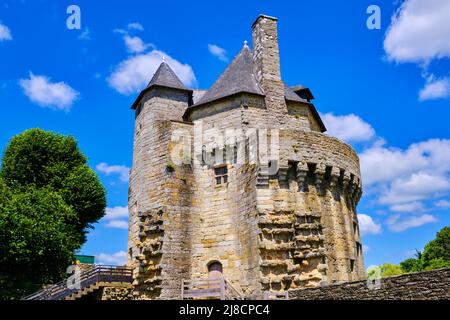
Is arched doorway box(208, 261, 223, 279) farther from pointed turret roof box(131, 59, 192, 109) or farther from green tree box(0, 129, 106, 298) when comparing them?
green tree box(0, 129, 106, 298)

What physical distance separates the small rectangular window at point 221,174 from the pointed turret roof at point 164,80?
5.69 m

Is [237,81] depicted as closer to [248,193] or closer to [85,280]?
[248,193]

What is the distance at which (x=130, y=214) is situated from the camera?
2317 cm

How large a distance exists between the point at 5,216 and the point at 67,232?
3940 mm

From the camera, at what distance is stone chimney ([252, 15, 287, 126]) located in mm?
20312

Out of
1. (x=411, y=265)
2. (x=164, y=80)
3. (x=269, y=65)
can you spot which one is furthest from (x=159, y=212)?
(x=411, y=265)

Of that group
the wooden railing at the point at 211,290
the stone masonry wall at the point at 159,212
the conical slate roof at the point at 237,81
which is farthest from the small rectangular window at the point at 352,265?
the conical slate roof at the point at 237,81

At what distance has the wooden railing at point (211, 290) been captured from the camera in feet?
50.3

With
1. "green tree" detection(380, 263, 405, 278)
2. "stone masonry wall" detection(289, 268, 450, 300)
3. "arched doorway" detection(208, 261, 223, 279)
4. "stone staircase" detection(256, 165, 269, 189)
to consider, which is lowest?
"stone masonry wall" detection(289, 268, 450, 300)

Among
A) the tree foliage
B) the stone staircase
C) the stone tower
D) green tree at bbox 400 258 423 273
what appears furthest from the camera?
green tree at bbox 400 258 423 273

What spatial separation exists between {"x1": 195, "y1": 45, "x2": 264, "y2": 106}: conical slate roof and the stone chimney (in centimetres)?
44

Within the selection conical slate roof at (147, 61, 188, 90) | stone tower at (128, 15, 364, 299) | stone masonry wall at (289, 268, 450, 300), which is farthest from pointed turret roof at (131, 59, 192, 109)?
stone masonry wall at (289, 268, 450, 300)

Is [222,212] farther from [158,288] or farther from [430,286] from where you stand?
[430,286]
